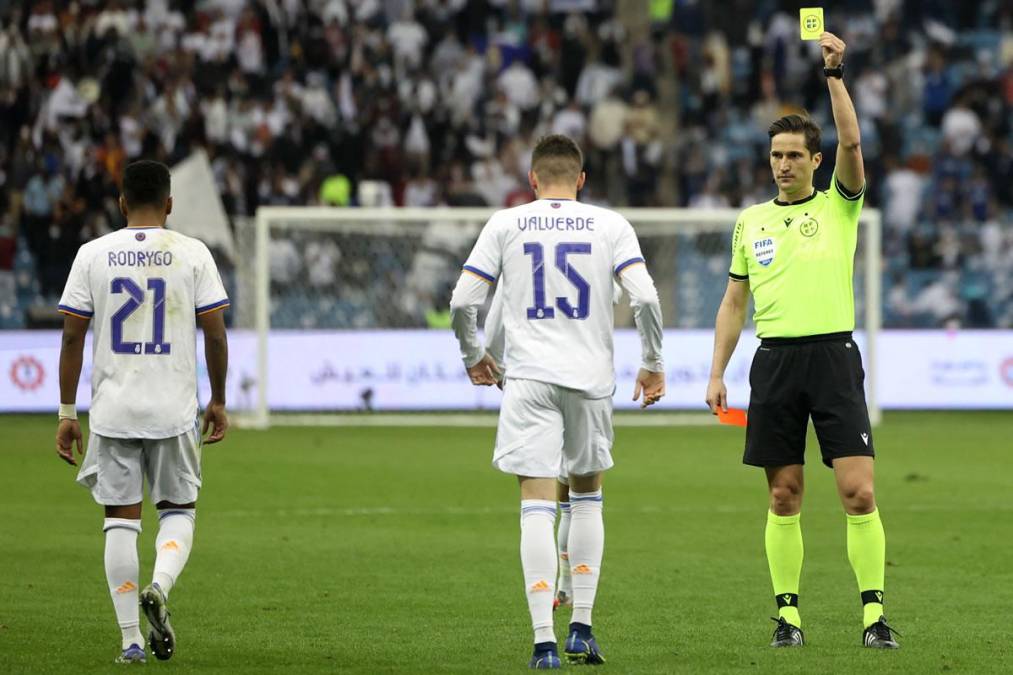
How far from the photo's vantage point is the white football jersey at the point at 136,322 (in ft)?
22.3

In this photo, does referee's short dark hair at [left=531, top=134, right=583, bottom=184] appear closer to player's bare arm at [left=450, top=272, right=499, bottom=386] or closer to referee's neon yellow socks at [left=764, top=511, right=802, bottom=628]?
player's bare arm at [left=450, top=272, right=499, bottom=386]

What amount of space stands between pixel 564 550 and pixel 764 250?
1854mm

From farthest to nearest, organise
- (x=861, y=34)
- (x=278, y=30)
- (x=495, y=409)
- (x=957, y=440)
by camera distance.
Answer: (x=861, y=34), (x=278, y=30), (x=495, y=409), (x=957, y=440)

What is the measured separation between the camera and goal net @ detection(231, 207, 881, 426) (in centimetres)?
2048

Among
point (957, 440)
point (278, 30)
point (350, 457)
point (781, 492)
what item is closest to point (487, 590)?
point (781, 492)

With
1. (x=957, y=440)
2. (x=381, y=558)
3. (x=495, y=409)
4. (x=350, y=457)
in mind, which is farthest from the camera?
(x=495, y=409)

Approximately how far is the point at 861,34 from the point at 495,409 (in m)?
11.7

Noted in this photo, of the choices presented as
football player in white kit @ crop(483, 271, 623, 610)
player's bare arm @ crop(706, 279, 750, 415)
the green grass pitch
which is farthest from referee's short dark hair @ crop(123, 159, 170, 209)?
player's bare arm @ crop(706, 279, 750, 415)

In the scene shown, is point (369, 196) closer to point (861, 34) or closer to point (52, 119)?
point (52, 119)

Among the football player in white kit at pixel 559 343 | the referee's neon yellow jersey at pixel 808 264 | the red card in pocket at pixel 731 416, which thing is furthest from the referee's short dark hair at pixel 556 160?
the red card in pocket at pixel 731 416

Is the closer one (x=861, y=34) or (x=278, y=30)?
(x=278, y=30)

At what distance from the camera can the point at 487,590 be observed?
881 cm

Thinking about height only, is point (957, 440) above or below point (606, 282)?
below

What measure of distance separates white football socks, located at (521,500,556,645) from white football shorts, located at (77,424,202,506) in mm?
1319
